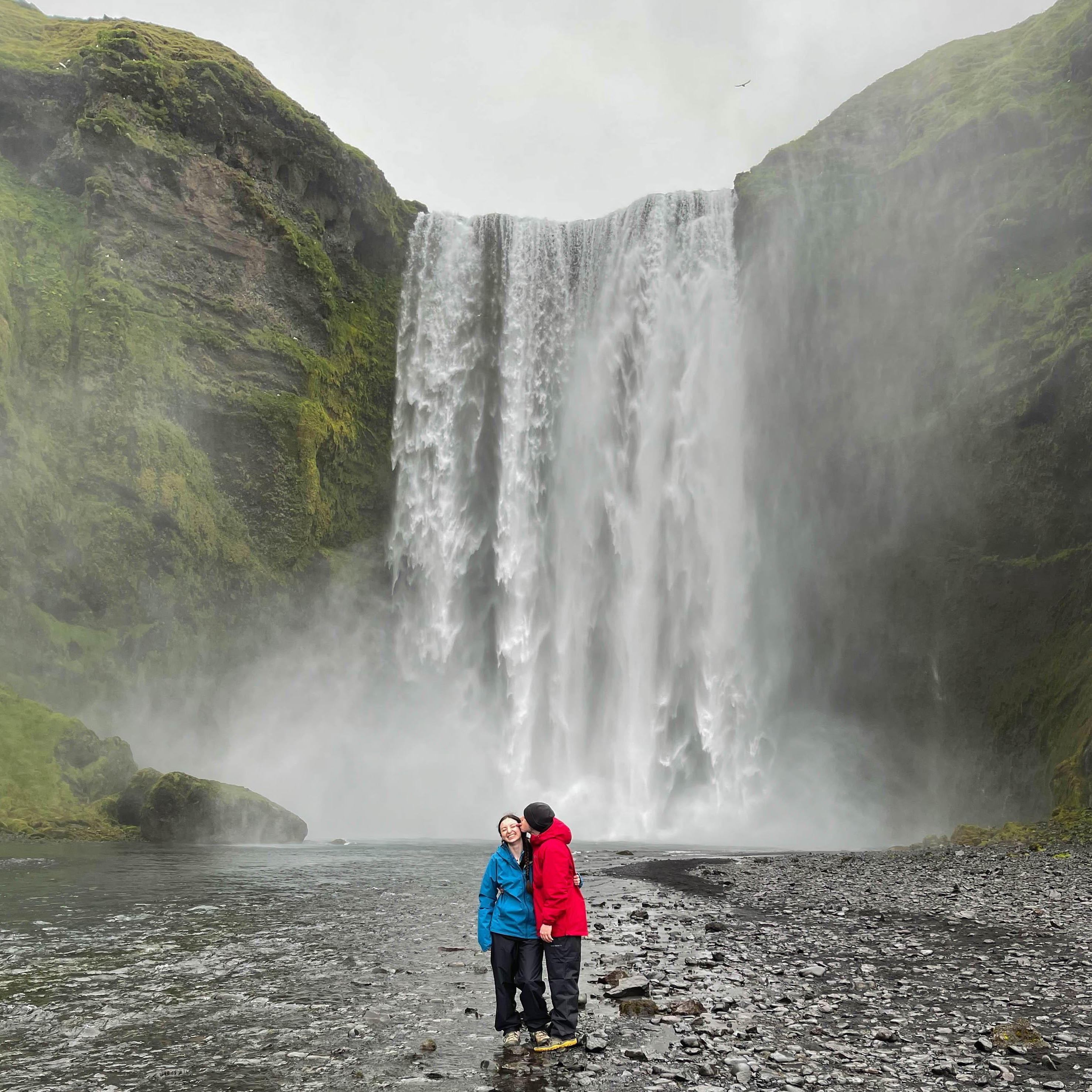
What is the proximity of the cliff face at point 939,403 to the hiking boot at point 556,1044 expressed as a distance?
2308cm

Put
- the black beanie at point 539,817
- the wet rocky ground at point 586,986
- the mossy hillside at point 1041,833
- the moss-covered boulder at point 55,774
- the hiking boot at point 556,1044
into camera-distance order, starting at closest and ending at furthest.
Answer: the wet rocky ground at point 586,986, the hiking boot at point 556,1044, the black beanie at point 539,817, the mossy hillside at point 1041,833, the moss-covered boulder at point 55,774

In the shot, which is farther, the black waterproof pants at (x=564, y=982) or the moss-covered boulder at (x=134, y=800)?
the moss-covered boulder at (x=134, y=800)

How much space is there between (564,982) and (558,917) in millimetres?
586

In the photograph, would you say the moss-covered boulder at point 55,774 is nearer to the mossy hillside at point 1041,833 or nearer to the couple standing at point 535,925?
the couple standing at point 535,925

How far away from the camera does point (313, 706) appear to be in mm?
39969

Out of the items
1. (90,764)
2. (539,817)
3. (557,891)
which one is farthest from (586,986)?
(90,764)

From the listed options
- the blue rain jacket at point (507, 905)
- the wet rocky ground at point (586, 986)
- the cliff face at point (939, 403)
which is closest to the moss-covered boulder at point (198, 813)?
the wet rocky ground at point (586, 986)

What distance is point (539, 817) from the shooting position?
6977mm

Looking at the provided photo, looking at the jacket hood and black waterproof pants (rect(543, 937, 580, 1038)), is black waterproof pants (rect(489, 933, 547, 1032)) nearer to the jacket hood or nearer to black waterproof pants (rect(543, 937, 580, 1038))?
black waterproof pants (rect(543, 937, 580, 1038))

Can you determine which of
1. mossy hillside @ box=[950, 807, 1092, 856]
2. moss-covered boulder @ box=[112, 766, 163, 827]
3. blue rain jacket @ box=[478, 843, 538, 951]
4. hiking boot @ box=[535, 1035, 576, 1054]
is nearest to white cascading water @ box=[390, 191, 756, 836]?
mossy hillside @ box=[950, 807, 1092, 856]

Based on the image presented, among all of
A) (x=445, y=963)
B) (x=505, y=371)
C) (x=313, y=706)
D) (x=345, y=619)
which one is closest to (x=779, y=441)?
(x=505, y=371)

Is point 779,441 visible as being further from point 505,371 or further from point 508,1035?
point 508,1035

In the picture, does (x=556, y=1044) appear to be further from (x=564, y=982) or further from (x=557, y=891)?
(x=557, y=891)

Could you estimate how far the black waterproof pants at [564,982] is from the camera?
6918mm
